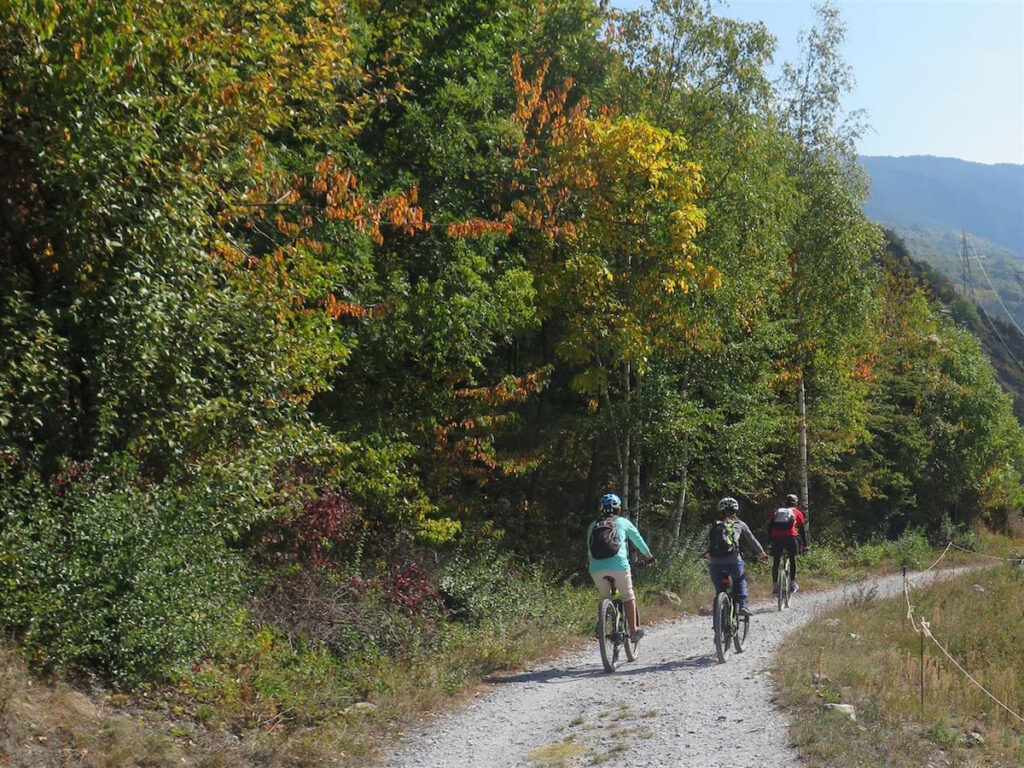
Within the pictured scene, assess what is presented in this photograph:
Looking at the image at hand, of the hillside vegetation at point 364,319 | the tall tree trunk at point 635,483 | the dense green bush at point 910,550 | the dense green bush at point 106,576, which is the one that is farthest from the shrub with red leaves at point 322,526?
the dense green bush at point 910,550

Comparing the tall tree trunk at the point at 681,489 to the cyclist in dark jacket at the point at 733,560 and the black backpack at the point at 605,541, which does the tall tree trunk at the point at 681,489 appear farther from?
the black backpack at the point at 605,541

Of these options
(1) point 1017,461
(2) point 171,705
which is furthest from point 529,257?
(1) point 1017,461

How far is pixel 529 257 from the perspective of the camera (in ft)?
57.8

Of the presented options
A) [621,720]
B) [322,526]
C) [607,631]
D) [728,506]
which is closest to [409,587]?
[322,526]

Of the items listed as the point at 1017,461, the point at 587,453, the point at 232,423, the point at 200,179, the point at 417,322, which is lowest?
the point at 1017,461

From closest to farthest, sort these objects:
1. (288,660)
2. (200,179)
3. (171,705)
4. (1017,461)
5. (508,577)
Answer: (171,705)
(200,179)
(288,660)
(508,577)
(1017,461)

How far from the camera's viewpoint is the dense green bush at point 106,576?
6934 millimetres

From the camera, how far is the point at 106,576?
289 inches

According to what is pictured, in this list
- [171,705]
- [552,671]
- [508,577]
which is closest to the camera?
[171,705]

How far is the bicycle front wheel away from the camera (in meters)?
11.1

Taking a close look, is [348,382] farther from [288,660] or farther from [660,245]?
[660,245]

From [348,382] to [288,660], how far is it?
219 inches

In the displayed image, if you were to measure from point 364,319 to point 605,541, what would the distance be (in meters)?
4.93

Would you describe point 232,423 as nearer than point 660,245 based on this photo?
Yes
